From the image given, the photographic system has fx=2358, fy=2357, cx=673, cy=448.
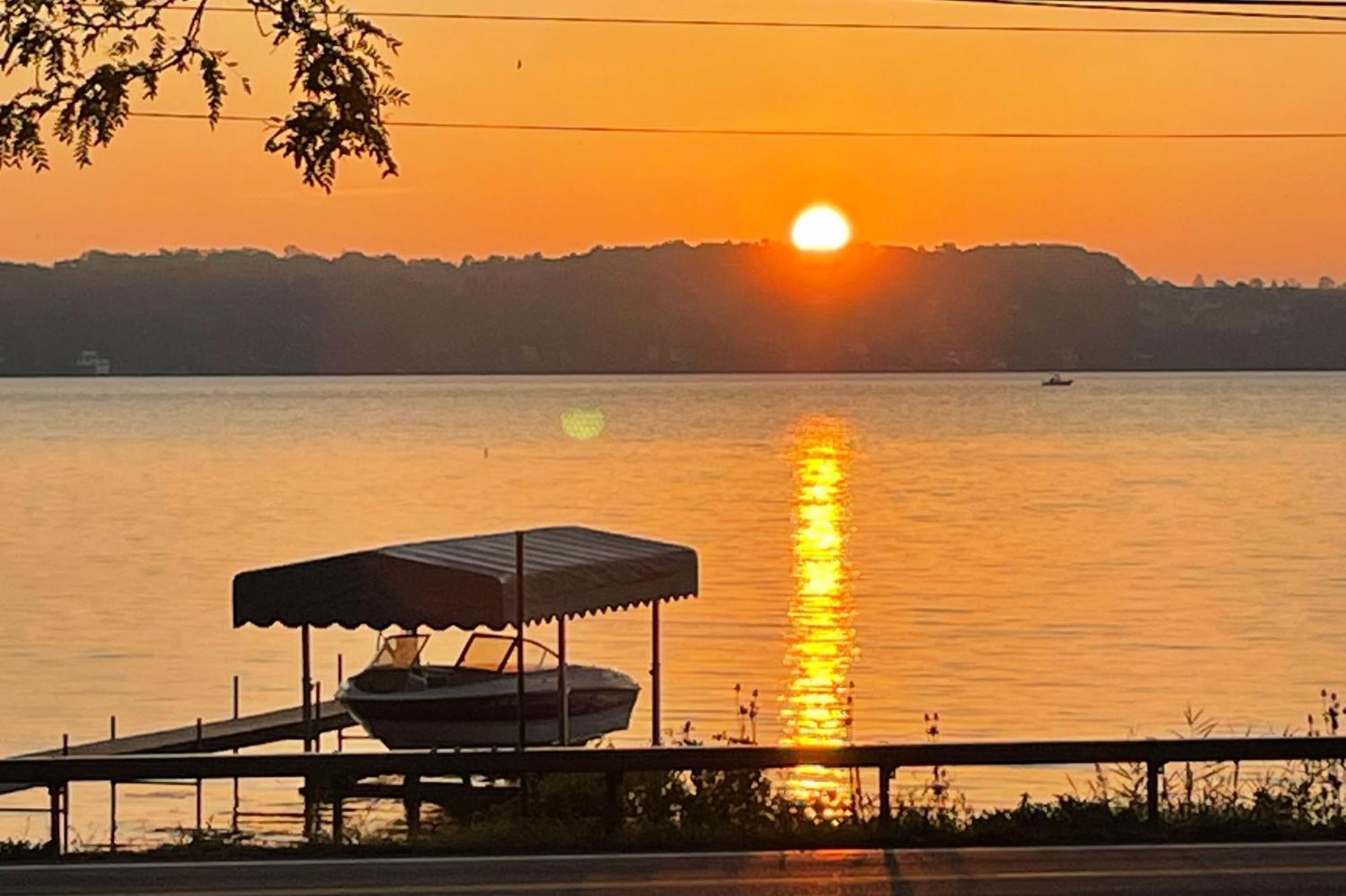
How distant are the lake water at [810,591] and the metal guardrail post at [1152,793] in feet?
39.6

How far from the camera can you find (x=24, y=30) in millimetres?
12086

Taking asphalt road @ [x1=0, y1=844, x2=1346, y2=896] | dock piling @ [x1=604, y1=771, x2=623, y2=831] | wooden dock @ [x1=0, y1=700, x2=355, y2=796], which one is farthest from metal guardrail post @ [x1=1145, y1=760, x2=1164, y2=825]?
wooden dock @ [x1=0, y1=700, x2=355, y2=796]

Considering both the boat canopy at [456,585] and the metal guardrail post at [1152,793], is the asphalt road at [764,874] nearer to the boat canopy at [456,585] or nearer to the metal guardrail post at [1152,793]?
the metal guardrail post at [1152,793]

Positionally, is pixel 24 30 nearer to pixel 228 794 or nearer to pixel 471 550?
pixel 471 550

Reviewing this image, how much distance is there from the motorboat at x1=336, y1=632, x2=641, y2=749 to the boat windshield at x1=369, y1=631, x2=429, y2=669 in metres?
0.01

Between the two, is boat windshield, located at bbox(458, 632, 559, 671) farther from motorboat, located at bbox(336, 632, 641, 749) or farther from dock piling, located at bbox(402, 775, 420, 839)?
→ dock piling, located at bbox(402, 775, 420, 839)

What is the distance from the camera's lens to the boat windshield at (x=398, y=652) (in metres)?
30.4

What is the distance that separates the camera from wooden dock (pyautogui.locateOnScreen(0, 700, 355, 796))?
30.5 meters

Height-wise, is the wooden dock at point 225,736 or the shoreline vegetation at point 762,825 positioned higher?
the shoreline vegetation at point 762,825

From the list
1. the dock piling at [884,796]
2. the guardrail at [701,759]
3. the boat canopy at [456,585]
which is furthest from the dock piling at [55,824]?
the dock piling at [884,796]

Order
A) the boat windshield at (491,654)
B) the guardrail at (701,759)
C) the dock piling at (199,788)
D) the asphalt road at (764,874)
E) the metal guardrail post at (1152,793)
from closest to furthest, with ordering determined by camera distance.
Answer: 1. the asphalt road at (764,874)
2. the guardrail at (701,759)
3. the metal guardrail post at (1152,793)
4. the dock piling at (199,788)
5. the boat windshield at (491,654)

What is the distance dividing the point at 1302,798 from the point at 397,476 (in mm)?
127616

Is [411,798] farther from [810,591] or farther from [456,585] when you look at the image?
[810,591]

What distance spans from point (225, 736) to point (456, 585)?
1003cm
